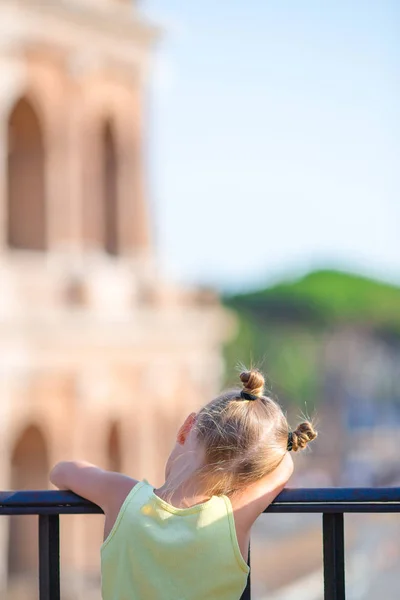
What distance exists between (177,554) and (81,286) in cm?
1540

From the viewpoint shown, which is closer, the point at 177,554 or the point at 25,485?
the point at 177,554

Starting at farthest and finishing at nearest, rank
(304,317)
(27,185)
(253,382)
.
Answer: (304,317), (27,185), (253,382)

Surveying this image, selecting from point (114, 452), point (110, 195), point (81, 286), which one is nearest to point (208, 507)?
point (81, 286)

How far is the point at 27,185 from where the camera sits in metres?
18.9

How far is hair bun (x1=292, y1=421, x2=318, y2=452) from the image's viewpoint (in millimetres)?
3236

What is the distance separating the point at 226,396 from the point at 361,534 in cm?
3838

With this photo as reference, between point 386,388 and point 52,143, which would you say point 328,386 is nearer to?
point 386,388

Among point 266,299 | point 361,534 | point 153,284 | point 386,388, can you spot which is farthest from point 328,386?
point 153,284

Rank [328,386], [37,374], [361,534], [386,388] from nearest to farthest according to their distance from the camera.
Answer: [37,374] → [361,534] → [328,386] → [386,388]

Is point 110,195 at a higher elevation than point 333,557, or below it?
higher

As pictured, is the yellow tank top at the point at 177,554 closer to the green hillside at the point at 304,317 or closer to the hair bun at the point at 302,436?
the hair bun at the point at 302,436

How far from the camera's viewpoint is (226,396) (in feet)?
10.6

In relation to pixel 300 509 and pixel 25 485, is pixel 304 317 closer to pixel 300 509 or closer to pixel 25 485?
pixel 25 485

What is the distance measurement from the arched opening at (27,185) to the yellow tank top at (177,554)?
1570cm
